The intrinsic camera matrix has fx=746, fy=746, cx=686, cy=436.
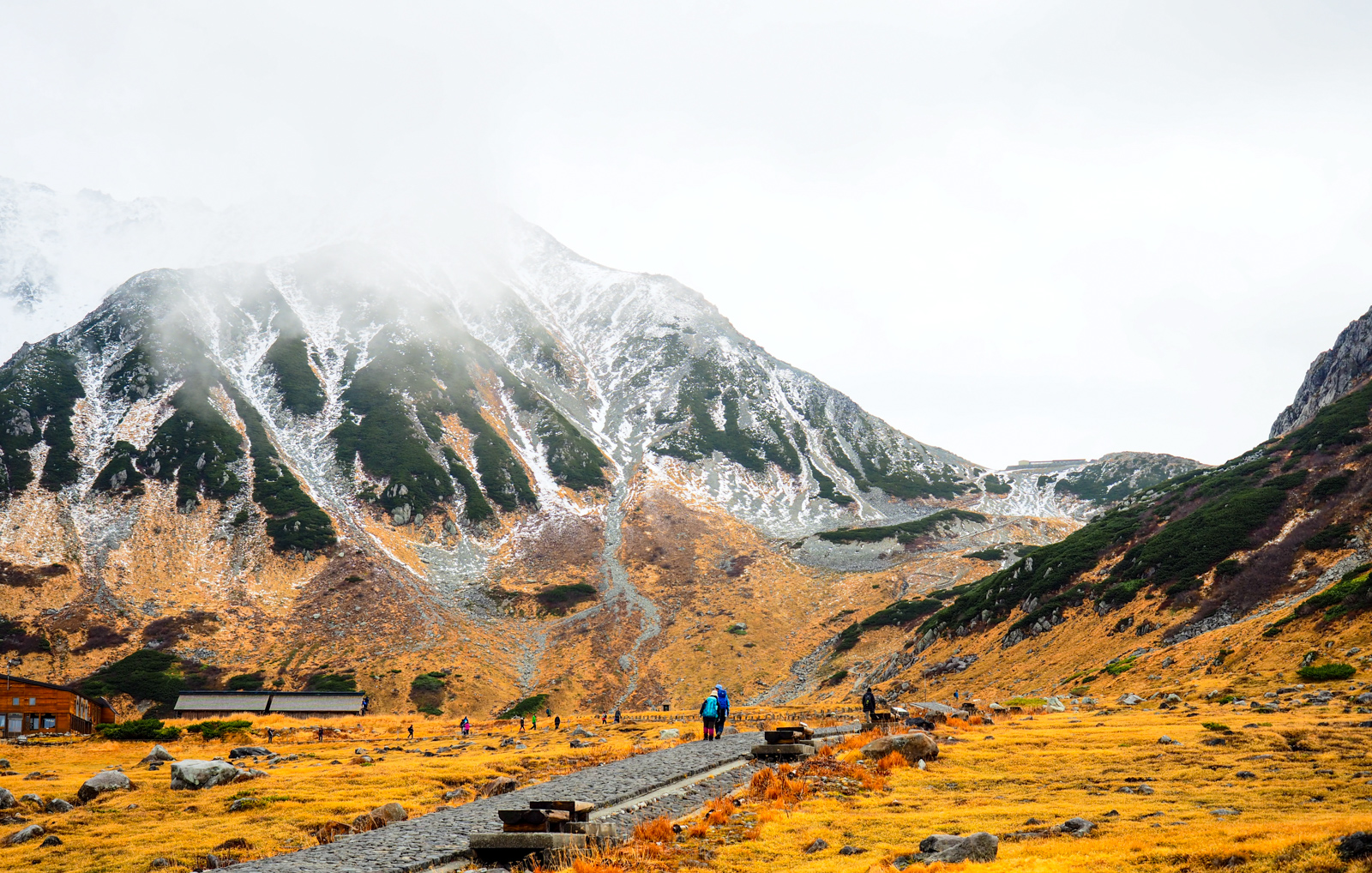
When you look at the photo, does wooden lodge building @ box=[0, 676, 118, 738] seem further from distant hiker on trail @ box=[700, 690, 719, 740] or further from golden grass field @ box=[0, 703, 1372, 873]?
distant hiker on trail @ box=[700, 690, 719, 740]

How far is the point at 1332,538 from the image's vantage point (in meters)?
45.7

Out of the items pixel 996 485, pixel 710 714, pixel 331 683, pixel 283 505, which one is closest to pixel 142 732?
pixel 710 714

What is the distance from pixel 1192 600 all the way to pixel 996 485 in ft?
488

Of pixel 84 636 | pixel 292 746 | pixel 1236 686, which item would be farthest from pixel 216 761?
pixel 84 636

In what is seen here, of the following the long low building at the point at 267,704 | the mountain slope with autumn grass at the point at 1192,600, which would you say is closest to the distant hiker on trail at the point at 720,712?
the mountain slope with autumn grass at the point at 1192,600

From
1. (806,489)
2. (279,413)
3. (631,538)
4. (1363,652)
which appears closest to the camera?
(1363,652)

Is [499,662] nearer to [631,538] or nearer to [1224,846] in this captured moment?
[631,538]

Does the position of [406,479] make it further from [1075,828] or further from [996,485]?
[996,485]

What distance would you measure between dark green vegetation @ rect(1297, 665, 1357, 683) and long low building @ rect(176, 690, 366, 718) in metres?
67.5

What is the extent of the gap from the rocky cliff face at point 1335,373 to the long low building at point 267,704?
310ft

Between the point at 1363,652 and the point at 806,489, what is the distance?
409 ft

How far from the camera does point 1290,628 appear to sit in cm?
3522

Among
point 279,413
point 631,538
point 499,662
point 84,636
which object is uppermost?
point 279,413

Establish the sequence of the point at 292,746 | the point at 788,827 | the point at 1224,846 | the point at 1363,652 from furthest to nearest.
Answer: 1. the point at 292,746
2. the point at 1363,652
3. the point at 788,827
4. the point at 1224,846
